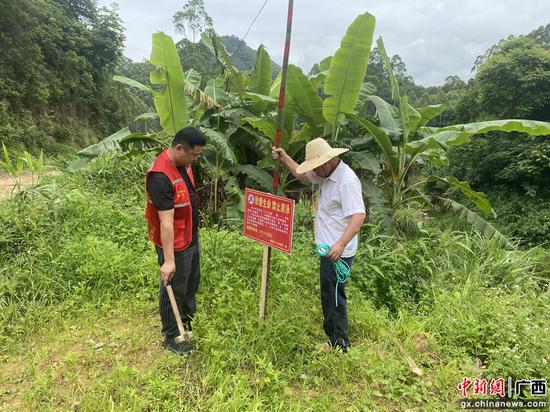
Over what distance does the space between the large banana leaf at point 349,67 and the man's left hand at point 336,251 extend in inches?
89.9

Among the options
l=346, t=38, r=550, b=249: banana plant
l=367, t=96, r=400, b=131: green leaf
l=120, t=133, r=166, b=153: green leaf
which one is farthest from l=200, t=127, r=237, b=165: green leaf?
l=367, t=96, r=400, b=131: green leaf

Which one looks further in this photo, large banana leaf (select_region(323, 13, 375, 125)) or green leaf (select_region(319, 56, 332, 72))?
green leaf (select_region(319, 56, 332, 72))

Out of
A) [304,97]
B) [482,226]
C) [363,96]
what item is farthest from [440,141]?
[304,97]

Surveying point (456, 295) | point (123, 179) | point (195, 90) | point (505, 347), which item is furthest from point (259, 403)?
point (123, 179)

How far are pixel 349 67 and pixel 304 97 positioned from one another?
0.69 m

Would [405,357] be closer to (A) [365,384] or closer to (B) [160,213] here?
(A) [365,384]

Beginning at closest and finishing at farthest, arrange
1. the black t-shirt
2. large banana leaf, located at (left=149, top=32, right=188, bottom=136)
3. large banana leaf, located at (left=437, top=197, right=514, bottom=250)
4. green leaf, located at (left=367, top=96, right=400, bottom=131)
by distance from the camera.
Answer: the black t-shirt → large banana leaf, located at (left=149, top=32, right=188, bottom=136) → large banana leaf, located at (left=437, top=197, right=514, bottom=250) → green leaf, located at (left=367, top=96, right=400, bottom=131)

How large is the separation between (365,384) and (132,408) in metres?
1.42

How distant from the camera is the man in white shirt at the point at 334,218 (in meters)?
2.34

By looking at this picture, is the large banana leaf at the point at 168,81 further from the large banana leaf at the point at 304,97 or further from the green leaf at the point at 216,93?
the large banana leaf at the point at 304,97

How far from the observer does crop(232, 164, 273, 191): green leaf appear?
15.5ft

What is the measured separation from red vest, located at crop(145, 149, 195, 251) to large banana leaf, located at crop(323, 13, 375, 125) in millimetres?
2264

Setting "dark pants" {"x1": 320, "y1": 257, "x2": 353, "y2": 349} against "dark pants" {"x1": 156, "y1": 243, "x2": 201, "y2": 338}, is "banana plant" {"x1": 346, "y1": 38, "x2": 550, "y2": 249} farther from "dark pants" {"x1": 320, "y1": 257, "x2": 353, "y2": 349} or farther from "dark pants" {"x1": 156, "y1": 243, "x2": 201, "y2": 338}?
"dark pants" {"x1": 156, "y1": 243, "x2": 201, "y2": 338}

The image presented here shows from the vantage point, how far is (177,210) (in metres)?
2.36
